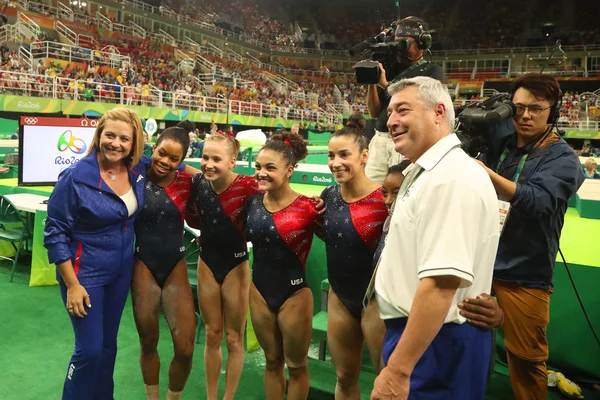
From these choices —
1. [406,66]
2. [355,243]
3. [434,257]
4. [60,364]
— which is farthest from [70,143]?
[434,257]

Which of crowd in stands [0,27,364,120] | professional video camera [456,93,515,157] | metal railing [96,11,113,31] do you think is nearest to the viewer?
professional video camera [456,93,515,157]

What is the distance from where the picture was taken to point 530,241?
7.38 ft

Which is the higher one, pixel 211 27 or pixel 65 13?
pixel 211 27

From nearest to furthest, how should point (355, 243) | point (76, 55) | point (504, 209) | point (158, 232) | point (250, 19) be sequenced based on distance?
point (504, 209) < point (355, 243) < point (158, 232) < point (76, 55) < point (250, 19)

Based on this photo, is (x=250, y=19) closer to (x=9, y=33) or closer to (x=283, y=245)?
(x=9, y=33)

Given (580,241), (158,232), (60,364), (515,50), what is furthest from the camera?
(515,50)

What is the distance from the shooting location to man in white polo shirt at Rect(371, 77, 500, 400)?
1.33 m

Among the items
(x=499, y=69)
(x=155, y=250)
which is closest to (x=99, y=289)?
(x=155, y=250)

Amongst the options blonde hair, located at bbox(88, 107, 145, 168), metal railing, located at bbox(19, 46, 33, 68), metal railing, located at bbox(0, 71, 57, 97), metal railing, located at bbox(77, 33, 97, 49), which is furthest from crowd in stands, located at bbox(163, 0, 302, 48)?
blonde hair, located at bbox(88, 107, 145, 168)

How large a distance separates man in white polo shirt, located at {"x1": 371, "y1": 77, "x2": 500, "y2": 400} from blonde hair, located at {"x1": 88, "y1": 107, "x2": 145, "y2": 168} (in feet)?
5.08

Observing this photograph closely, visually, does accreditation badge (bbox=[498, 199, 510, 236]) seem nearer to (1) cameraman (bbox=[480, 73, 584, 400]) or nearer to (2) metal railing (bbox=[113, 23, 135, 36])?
(1) cameraman (bbox=[480, 73, 584, 400])

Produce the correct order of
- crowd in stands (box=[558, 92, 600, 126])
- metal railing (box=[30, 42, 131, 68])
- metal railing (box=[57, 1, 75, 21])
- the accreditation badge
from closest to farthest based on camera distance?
the accreditation badge → metal railing (box=[30, 42, 131, 68]) → metal railing (box=[57, 1, 75, 21]) → crowd in stands (box=[558, 92, 600, 126])

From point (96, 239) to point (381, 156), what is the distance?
1863 mm

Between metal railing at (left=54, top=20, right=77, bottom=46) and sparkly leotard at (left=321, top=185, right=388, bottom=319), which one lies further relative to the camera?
metal railing at (left=54, top=20, right=77, bottom=46)
